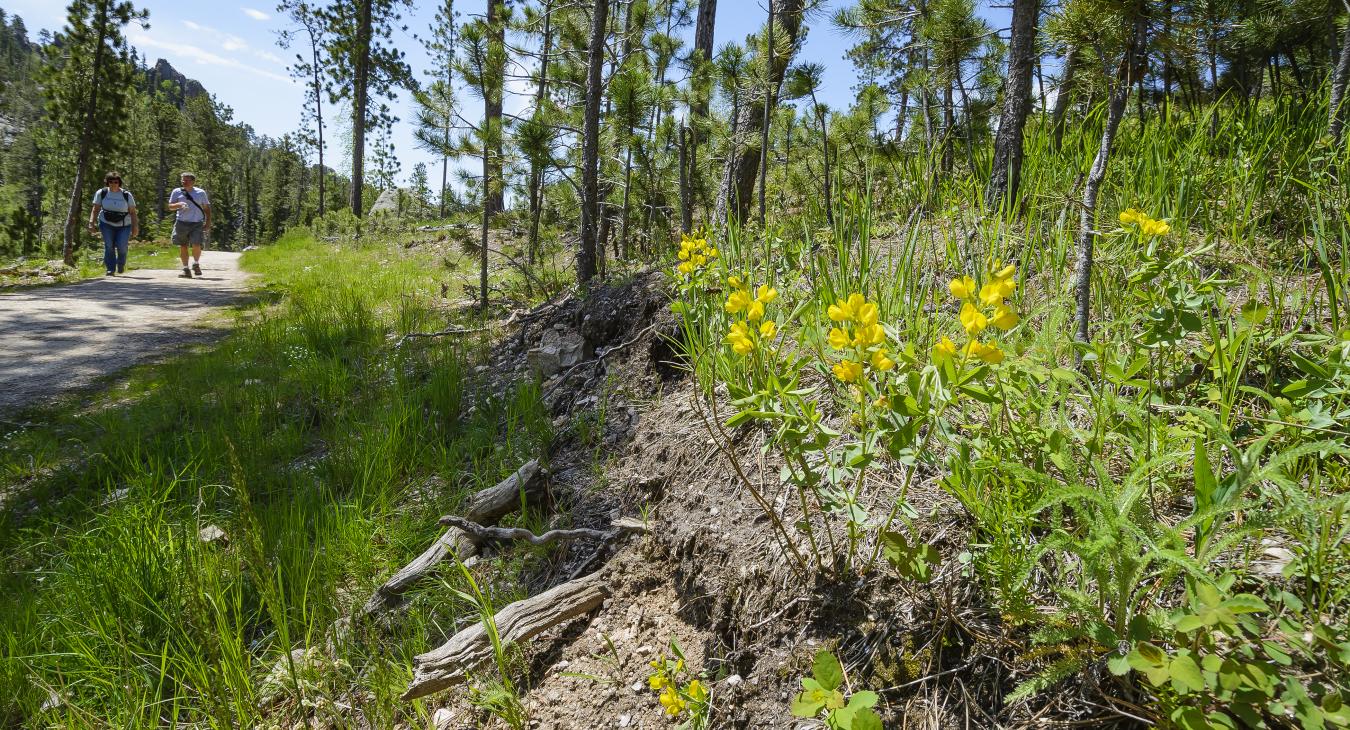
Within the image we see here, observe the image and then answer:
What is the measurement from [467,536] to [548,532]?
0.39m

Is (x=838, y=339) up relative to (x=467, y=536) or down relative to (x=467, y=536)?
up

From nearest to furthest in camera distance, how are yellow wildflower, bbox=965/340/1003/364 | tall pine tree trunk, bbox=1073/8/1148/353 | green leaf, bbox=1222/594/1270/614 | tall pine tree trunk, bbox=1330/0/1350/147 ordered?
green leaf, bbox=1222/594/1270/614, yellow wildflower, bbox=965/340/1003/364, tall pine tree trunk, bbox=1073/8/1148/353, tall pine tree trunk, bbox=1330/0/1350/147

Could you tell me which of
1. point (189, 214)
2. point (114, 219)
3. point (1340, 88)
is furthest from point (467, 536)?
point (114, 219)

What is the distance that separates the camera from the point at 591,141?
4.86m

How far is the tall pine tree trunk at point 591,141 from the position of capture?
4.73 metres

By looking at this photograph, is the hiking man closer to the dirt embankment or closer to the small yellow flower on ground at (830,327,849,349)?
the dirt embankment

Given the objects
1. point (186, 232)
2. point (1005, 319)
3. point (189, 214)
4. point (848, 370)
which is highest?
point (189, 214)

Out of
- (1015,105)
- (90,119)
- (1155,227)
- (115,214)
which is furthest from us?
(90,119)

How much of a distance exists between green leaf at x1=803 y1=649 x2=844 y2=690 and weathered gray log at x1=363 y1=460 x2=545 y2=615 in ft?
4.77

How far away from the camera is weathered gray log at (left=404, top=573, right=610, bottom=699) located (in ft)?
5.44

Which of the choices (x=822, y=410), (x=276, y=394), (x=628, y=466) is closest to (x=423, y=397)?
(x=276, y=394)

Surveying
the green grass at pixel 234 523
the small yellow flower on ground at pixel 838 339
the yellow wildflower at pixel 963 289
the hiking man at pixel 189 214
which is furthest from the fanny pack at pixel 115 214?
the yellow wildflower at pixel 963 289

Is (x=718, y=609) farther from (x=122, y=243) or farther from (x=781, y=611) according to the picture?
(x=122, y=243)

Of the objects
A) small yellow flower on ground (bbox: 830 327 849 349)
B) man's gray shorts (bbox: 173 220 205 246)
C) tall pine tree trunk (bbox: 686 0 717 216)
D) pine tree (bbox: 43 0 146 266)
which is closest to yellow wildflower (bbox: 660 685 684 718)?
small yellow flower on ground (bbox: 830 327 849 349)
